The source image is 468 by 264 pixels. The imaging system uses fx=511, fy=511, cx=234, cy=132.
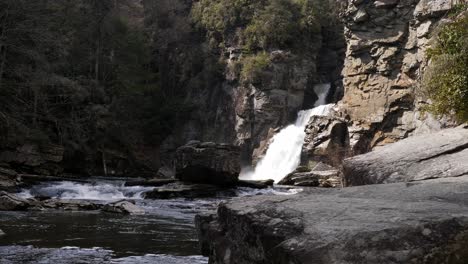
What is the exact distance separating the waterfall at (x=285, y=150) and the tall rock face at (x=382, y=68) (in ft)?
11.2

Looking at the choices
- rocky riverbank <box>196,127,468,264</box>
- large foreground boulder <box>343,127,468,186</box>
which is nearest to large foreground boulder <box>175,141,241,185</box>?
large foreground boulder <box>343,127,468,186</box>

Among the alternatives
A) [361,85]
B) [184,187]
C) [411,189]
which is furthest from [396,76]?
[411,189]

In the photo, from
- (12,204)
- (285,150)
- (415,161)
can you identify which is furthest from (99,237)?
(285,150)

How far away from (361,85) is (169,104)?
17101mm

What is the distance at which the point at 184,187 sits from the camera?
20.0 metres

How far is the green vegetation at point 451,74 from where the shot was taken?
909 centimetres

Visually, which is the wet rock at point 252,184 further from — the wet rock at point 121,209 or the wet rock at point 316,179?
the wet rock at point 121,209

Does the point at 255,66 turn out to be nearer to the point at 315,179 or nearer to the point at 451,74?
the point at 315,179

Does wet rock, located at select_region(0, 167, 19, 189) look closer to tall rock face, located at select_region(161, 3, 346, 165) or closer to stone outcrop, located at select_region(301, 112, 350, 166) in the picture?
stone outcrop, located at select_region(301, 112, 350, 166)

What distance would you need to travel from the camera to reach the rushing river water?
7359mm

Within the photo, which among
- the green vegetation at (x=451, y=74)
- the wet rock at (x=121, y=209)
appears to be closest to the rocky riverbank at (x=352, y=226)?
the green vegetation at (x=451, y=74)

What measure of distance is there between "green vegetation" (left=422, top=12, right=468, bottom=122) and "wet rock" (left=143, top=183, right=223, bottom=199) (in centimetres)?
1136

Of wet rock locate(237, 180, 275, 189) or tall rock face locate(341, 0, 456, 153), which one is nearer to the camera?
wet rock locate(237, 180, 275, 189)

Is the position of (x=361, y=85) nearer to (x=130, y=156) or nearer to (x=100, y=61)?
(x=130, y=156)
